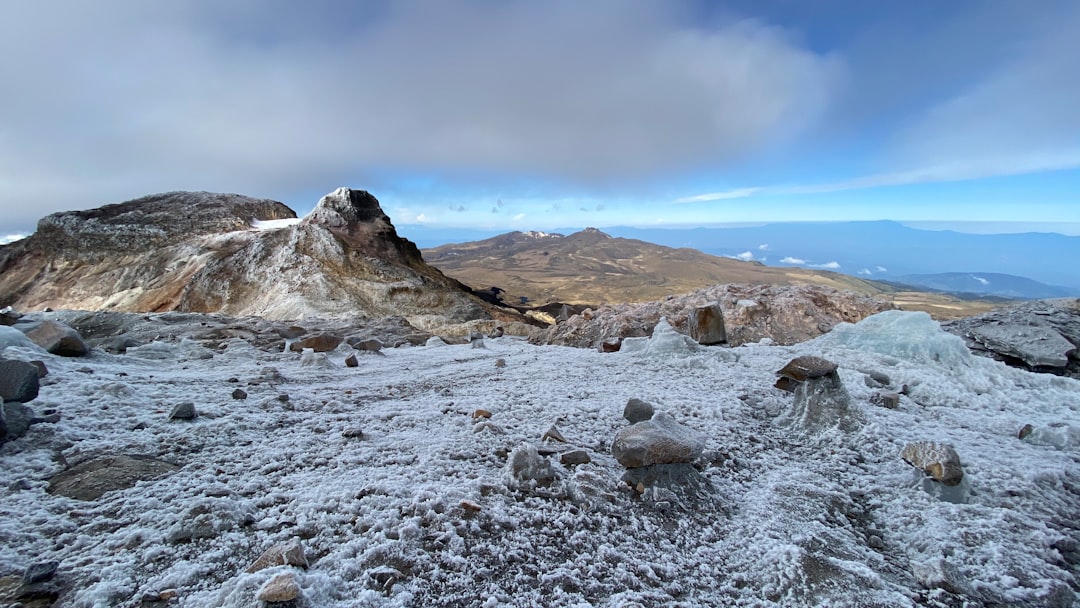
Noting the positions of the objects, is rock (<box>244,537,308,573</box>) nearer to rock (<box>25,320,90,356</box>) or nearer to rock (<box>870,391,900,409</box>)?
rock (<box>25,320,90,356</box>)

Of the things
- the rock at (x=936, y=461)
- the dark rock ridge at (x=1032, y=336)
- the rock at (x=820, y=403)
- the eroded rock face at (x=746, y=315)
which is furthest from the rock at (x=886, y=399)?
the eroded rock face at (x=746, y=315)

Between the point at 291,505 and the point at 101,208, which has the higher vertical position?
the point at 101,208

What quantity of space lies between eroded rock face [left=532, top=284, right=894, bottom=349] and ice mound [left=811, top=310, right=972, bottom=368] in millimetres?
2450

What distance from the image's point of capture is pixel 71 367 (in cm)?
563

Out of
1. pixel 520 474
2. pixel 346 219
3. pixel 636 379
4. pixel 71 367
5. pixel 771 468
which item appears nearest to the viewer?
pixel 520 474

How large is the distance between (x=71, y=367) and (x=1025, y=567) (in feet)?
29.0

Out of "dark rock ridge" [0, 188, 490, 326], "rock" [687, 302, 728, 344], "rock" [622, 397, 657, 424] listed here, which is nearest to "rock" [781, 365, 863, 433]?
"rock" [622, 397, 657, 424]

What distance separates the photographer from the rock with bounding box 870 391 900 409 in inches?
227

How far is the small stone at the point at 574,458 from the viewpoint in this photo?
13.8 feet

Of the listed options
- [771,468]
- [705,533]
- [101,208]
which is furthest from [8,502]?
[101,208]

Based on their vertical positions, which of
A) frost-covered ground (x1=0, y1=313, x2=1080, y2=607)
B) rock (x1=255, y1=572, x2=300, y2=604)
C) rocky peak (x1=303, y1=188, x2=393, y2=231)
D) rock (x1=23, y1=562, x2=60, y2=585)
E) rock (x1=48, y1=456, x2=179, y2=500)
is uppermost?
rocky peak (x1=303, y1=188, x2=393, y2=231)

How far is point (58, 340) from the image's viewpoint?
6.32 m

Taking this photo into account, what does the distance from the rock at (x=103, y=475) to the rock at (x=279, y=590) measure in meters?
1.82

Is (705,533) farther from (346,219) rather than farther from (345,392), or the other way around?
(346,219)
